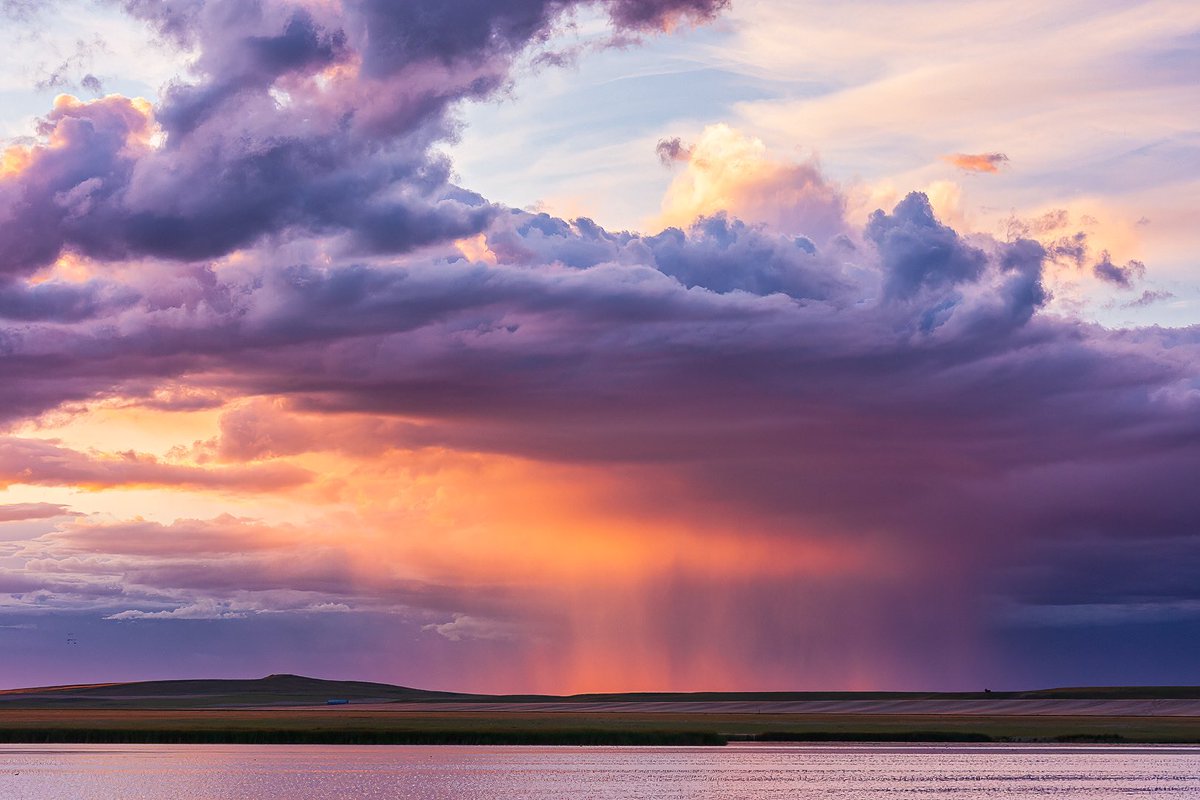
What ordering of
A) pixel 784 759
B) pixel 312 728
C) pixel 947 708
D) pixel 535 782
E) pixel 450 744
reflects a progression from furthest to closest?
pixel 947 708
pixel 312 728
pixel 450 744
pixel 784 759
pixel 535 782

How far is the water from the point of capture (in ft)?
240

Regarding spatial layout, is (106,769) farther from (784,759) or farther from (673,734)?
(673,734)

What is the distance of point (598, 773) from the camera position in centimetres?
8969

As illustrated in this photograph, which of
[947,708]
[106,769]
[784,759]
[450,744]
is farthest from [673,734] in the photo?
[947,708]

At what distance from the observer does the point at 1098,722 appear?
156 meters

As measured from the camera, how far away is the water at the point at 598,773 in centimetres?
7325

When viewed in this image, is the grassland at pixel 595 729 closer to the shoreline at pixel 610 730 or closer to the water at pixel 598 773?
the shoreline at pixel 610 730

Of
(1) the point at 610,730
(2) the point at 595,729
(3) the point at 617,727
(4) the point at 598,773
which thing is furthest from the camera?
(3) the point at 617,727

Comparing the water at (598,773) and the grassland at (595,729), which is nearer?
the water at (598,773)

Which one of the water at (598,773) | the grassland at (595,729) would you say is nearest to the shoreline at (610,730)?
the grassland at (595,729)

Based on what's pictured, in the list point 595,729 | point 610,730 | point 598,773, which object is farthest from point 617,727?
point 598,773

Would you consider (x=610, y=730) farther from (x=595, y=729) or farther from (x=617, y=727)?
(x=617, y=727)

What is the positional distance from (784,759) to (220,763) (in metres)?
39.2

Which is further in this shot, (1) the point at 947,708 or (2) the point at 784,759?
(1) the point at 947,708
